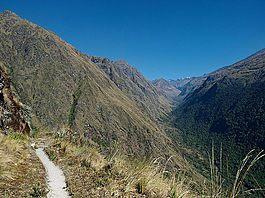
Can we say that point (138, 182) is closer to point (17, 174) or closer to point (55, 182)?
point (55, 182)

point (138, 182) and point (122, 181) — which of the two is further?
point (122, 181)

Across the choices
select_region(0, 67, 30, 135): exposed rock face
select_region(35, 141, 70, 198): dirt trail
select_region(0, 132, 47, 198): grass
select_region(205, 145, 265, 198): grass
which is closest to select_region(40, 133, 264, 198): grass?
select_region(205, 145, 265, 198): grass

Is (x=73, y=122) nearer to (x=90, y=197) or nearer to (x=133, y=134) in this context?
(x=133, y=134)

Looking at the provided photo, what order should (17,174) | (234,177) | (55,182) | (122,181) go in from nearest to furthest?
(234,177), (17,174), (122,181), (55,182)

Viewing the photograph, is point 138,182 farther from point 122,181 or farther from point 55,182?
point 55,182

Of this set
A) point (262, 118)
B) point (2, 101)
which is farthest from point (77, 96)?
point (262, 118)

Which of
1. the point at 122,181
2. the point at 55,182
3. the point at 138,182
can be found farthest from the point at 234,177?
the point at 55,182

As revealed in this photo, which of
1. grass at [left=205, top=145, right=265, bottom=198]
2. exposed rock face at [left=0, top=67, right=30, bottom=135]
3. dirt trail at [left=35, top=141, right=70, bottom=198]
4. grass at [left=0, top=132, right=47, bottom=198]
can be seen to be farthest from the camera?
exposed rock face at [left=0, top=67, right=30, bottom=135]

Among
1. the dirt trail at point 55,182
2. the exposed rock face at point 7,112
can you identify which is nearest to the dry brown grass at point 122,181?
the dirt trail at point 55,182

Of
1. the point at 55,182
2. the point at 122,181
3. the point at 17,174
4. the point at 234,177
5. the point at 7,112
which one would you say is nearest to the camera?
the point at 234,177

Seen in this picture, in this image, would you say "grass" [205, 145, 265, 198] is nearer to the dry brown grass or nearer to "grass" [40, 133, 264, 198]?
"grass" [40, 133, 264, 198]

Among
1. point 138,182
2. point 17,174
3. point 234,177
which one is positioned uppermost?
point 234,177

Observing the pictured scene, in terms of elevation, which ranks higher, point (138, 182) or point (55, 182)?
point (55, 182)

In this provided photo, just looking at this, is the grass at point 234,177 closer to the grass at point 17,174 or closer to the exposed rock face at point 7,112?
the grass at point 17,174
